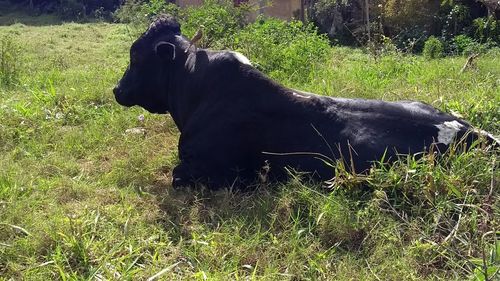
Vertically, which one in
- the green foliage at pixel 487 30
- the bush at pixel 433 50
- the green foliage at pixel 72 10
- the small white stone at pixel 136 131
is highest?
the small white stone at pixel 136 131

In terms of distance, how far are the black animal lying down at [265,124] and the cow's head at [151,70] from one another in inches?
1.0

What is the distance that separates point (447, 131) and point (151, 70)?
2.46 m

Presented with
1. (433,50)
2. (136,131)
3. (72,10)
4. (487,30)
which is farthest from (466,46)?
(72,10)

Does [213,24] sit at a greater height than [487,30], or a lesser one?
greater

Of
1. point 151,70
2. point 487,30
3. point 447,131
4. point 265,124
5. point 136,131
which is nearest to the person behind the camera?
point 447,131

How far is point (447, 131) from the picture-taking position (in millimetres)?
3699

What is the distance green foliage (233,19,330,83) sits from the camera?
23.4ft

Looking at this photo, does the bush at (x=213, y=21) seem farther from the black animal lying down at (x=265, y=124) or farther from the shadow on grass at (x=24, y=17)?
the shadow on grass at (x=24, y=17)

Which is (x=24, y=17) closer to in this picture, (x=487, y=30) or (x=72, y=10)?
(x=72, y=10)

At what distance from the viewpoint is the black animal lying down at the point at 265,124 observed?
369 centimetres

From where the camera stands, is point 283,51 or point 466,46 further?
point 466,46

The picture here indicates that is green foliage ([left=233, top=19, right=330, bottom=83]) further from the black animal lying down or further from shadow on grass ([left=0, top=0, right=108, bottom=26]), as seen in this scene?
shadow on grass ([left=0, top=0, right=108, bottom=26])

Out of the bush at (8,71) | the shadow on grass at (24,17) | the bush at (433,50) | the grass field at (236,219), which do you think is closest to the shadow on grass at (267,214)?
the grass field at (236,219)

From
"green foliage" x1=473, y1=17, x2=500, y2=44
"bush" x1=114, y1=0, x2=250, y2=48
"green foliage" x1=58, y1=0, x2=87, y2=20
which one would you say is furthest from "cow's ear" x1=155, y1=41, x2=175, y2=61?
"green foliage" x1=58, y1=0, x2=87, y2=20
